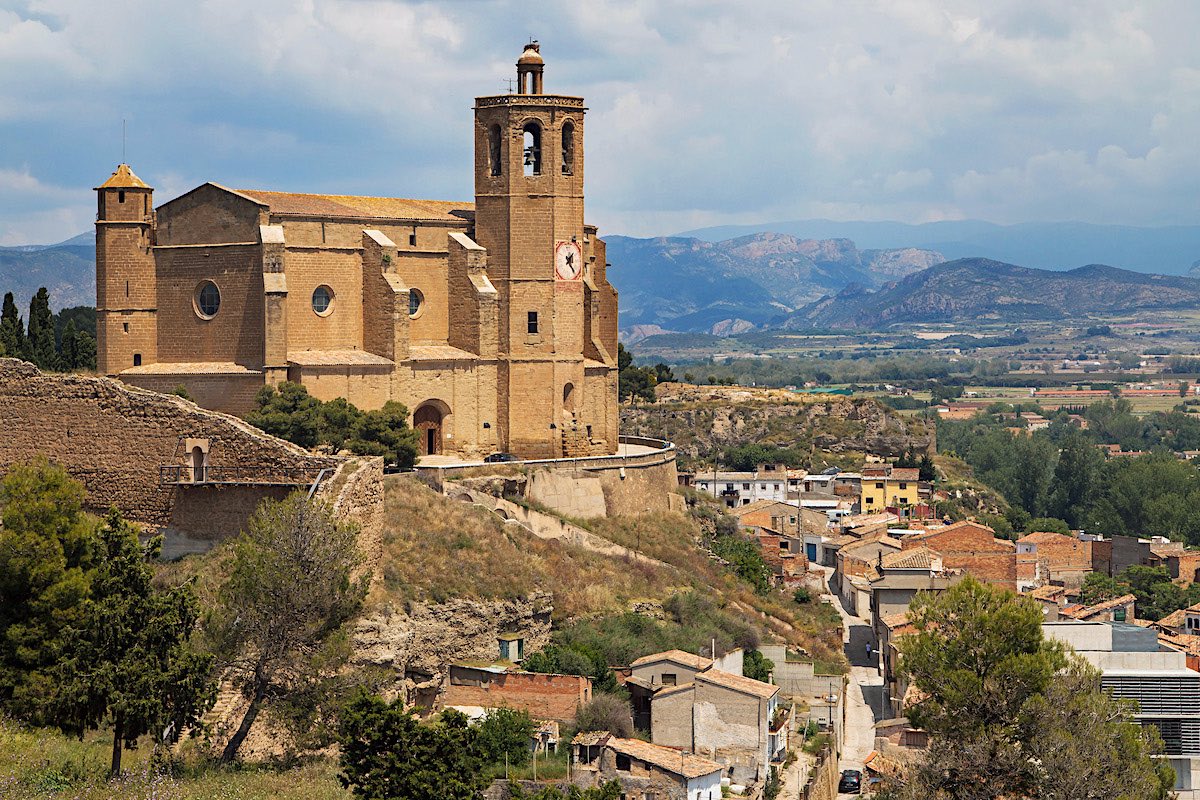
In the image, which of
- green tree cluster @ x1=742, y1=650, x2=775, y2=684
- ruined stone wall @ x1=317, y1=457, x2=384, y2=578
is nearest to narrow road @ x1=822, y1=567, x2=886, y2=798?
green tree cluster @ x1=742, y1=650, x2=775, y2=684

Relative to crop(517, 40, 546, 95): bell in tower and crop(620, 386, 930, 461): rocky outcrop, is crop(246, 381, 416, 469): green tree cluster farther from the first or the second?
crop(620, 386, 930, 461): rocky outcrop

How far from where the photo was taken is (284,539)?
74.5ft

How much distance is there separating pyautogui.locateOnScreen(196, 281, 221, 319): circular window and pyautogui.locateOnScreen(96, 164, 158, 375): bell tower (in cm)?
109

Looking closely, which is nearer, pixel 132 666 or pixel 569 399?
pixel 132 666

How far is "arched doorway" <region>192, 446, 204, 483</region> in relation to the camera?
2736 cm

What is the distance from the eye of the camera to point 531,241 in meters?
44.9

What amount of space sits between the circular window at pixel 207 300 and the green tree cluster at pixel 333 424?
297 cm

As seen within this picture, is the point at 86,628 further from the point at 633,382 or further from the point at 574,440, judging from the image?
the point at 633,382

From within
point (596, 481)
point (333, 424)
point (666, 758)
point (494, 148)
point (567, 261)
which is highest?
point (494, 148)

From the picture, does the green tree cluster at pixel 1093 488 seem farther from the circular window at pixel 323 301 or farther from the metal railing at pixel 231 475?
the metal railing at pixel 231 475

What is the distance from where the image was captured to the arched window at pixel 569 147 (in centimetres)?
4519

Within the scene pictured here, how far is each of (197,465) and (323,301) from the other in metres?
15.5

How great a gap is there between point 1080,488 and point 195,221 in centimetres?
5450

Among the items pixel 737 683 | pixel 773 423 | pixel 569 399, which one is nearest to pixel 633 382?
pixel 773 423
